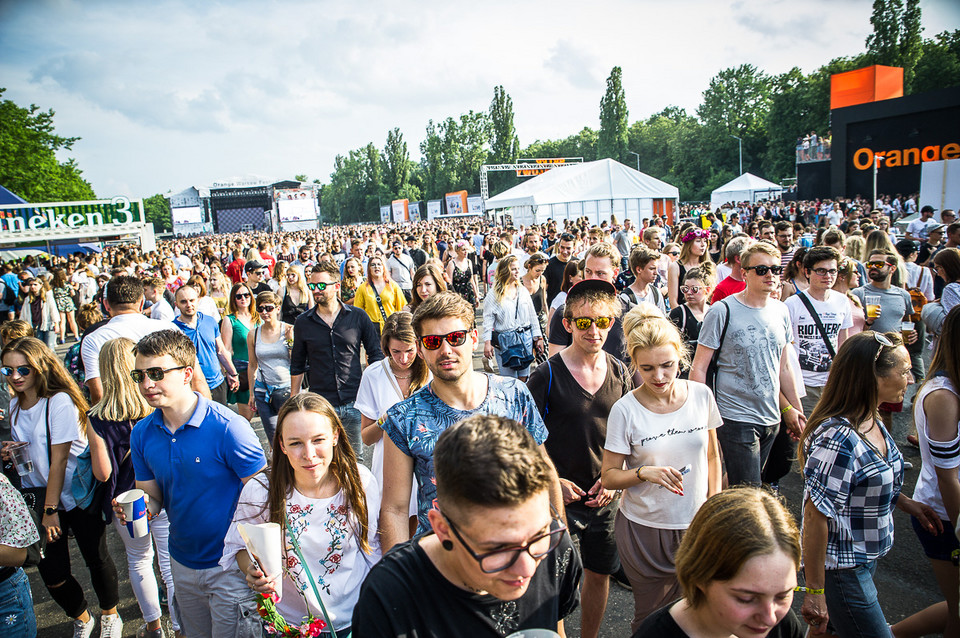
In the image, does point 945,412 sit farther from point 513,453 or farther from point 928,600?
point 513,453

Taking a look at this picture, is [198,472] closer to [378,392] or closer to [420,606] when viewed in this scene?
[378,392]

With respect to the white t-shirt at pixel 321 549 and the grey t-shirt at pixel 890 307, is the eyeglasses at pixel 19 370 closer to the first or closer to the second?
the white t-shirt at pixel 321 549

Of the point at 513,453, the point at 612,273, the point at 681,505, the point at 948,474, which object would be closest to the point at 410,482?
the point at 513,453

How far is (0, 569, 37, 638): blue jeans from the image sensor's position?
2516 mm

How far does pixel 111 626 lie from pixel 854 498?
3951mm

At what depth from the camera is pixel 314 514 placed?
87.5 inches

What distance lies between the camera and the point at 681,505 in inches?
97.2

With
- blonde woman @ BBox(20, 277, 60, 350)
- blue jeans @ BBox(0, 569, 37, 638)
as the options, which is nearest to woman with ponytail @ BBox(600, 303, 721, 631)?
blue jeans @ BBox(0, 569, 37, 638)

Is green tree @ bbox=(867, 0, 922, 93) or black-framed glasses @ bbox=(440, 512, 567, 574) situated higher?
green tree @ bbox=(867, 0, 922, 93)

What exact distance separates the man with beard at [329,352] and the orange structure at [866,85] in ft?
107

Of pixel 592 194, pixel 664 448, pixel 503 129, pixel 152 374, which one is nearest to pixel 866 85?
pixel 592 194

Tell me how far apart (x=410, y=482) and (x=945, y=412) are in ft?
7.62

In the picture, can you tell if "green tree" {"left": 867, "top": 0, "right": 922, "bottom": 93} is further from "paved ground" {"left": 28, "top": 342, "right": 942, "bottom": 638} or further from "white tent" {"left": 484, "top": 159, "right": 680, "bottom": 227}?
"paved ground" {"left": 28, "top": 342, "right": 942, "bottom": 638}

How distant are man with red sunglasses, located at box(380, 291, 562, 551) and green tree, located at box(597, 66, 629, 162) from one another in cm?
6894
